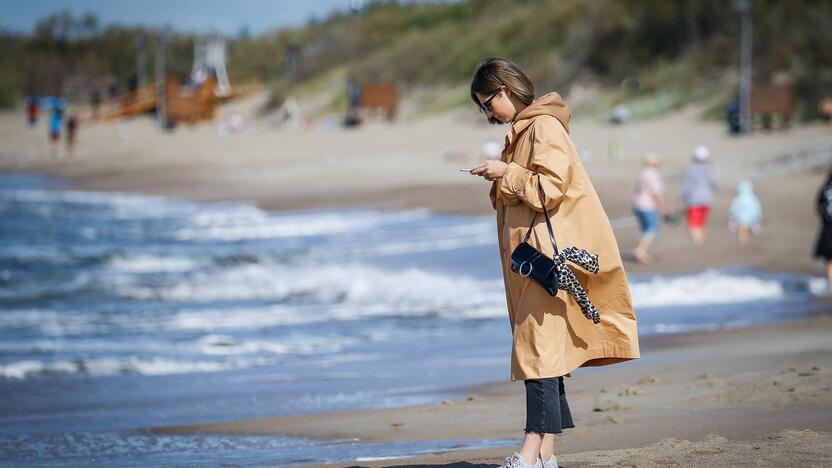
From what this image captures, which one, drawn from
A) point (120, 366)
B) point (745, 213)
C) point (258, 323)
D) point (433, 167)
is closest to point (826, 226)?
point (745, 213)

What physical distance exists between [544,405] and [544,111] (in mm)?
1112

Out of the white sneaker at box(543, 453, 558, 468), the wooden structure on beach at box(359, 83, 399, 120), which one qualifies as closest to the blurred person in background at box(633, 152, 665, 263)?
the white sneaker at box(543, 453, 558, 468)

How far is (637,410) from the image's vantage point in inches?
262

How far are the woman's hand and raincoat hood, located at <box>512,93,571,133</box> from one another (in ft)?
0.61

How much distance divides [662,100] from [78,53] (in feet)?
203

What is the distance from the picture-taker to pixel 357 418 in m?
7.14

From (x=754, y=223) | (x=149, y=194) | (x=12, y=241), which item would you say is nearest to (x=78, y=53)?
(x=149, y=194)

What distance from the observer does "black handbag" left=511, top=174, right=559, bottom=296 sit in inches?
183

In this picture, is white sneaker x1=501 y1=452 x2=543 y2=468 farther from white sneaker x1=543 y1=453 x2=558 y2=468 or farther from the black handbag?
the black handbag

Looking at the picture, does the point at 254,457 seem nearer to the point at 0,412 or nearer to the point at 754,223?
the point at 0,412

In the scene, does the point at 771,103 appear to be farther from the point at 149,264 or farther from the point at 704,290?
the point at 704,290

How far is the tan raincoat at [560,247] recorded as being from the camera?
4.74 meters

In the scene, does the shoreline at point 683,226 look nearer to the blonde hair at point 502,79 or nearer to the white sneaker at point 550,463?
the white sneaker at point 550,463

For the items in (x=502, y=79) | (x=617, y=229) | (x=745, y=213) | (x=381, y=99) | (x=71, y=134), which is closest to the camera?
(x=502, y=79)
